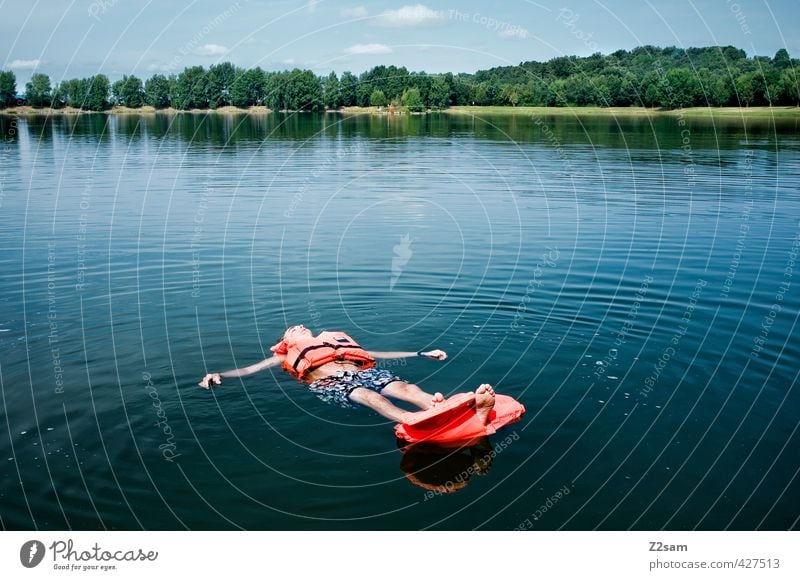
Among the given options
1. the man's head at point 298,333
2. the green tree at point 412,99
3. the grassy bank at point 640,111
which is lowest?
the man's head at point 298,333

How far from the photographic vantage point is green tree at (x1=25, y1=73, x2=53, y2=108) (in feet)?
403

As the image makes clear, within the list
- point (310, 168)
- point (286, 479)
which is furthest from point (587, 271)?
point (310, 168)

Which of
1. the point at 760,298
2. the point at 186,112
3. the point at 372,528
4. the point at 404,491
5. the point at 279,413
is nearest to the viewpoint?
the point at 372,528

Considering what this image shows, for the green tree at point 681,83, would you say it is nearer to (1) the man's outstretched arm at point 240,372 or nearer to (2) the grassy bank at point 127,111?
(2) the grassy bank at point 127,111

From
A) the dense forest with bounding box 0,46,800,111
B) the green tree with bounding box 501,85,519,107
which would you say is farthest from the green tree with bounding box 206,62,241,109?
the green tree with bounding box 501,85,519,107

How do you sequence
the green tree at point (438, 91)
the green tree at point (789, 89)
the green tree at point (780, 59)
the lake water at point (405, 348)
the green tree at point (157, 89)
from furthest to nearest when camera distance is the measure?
1. the green tree at point (157, 89)
2. the green tree at point (780, 59)
3. the green tree at point (438, 91)
4. the green tree at point (789, 89)
5. the lake water at point (405, 348)

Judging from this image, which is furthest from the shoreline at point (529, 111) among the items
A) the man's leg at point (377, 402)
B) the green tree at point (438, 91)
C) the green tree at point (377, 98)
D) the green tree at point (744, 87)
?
the man's leg at point (377, 402)

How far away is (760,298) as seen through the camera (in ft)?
57.0

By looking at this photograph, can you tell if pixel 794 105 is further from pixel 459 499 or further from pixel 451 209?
pixel 459 499

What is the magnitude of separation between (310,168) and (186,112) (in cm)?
12038

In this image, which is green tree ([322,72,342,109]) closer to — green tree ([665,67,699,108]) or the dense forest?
the dense forest

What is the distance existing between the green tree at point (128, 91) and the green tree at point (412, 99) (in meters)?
48.1

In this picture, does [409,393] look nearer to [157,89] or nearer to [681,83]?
[681,83]

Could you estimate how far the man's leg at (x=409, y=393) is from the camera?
11.0 meters
